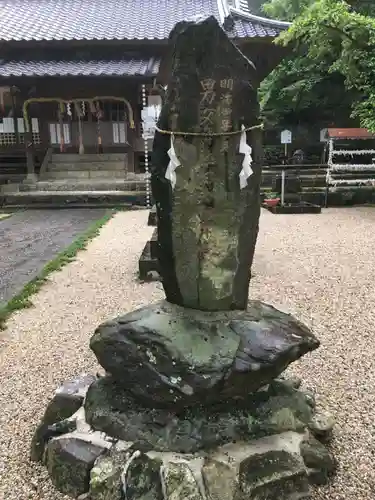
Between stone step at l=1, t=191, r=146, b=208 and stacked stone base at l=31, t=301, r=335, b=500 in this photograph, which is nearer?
stacked stone base at l=31, t=301, r=335, b=500

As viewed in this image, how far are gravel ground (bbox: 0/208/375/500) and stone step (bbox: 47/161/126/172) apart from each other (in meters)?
6.79

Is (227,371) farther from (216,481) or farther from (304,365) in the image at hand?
(304,365)

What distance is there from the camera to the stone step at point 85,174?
14.5 m

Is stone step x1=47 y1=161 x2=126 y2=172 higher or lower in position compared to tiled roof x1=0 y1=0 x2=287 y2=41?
lower

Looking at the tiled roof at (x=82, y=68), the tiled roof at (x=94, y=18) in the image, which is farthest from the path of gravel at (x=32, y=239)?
the tiled roof at (x=94, y=18)

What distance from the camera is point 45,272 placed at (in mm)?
6125

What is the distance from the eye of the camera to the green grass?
478cm

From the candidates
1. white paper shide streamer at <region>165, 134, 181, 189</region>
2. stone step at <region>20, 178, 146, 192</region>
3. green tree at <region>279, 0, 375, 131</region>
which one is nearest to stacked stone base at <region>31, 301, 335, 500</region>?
white paper shide streamer at <region>165, 134, 181, 189</region>

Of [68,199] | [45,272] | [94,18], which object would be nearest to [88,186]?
[68,199]

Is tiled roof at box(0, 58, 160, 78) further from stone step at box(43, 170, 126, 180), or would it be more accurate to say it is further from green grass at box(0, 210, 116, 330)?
green grass at box(0, 210, 116, 330)

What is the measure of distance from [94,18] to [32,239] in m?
10.9

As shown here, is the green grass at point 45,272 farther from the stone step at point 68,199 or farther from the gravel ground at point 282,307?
the stone step at point 68,199

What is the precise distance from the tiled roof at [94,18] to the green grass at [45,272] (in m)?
7.69

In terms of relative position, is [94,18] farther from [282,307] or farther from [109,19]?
[282,307]
